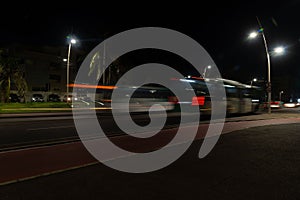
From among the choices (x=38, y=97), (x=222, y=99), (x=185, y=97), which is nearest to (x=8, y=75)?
(x=38, y=97)

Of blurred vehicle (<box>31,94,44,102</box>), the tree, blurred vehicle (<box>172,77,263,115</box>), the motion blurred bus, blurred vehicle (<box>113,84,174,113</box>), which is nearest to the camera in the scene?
blurred vehicle (<box>172,77,263,115</box>)

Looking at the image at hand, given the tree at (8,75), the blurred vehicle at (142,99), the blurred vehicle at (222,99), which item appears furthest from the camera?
the tree at (8,75)

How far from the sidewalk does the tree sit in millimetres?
30365

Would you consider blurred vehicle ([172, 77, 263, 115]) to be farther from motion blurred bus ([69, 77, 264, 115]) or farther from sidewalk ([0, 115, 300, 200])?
sidewalk ([0, 115, 300, 200])

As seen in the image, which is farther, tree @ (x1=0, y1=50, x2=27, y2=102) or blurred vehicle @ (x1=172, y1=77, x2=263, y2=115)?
A: tree @ (x1=0, y1=50, x2=27, y2=102)

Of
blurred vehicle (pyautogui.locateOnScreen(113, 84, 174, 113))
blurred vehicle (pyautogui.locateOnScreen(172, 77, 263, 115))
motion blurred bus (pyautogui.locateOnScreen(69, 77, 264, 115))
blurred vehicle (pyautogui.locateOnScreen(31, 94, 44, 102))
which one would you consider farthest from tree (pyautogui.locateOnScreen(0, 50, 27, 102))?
blurred vehicle (pyautogui.locateOnScreen(172, 77, 263, 115))

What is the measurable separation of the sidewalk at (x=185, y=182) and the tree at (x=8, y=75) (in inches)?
1195

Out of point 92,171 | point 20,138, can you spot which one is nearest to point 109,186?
point 92,171

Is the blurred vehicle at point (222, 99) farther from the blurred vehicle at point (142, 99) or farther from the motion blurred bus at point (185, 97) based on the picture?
the blurred vehicle at point (142, 99)

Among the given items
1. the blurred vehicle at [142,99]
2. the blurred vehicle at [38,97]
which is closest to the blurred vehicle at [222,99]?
the blurred vehicle at [142,99]

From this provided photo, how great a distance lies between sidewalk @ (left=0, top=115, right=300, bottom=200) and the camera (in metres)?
4.30

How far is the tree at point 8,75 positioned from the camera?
Answer: 32206mm

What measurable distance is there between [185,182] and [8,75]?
33.8m

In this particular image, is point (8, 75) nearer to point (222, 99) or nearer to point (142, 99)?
point (142, 99)
